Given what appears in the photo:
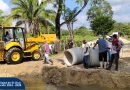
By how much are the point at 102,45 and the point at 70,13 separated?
1934 centimetres

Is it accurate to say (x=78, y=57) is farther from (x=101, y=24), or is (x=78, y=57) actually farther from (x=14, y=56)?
(x=101, y=24)

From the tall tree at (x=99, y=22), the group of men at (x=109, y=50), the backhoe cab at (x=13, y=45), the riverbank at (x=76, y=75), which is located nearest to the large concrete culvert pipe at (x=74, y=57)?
the riverbank at (x=76, y=75)

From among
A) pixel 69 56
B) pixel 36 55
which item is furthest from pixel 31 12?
pixel 69 56

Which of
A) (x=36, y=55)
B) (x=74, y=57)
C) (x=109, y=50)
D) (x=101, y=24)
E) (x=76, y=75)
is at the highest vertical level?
(x=101, y=24)

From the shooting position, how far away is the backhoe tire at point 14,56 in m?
22.6

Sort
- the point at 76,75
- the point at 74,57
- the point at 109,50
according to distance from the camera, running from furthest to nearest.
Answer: the point at 74,57
the point at 109,50
the point at 76,75

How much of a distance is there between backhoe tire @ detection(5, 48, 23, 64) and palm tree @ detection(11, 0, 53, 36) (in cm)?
1763

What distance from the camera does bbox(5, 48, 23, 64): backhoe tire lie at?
2261 cm

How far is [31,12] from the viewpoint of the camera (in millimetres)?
42344

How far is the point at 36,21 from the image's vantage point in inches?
1693

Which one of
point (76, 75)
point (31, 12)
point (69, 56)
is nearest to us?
point (76, 75)

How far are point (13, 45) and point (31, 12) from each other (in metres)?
20.0

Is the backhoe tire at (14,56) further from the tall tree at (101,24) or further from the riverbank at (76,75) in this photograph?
the tall tree at (101,24)

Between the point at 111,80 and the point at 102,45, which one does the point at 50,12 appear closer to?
the point at 102,45
